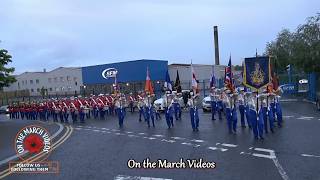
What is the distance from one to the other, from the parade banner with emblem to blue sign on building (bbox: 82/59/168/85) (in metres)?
40.9

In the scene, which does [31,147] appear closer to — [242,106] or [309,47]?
[242,106]

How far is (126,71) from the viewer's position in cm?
6041

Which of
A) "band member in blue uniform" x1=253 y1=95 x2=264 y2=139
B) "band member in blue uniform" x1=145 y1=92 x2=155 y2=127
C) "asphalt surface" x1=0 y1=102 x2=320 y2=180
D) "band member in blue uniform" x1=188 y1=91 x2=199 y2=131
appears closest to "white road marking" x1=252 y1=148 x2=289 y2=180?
"asphalt surface" x1=0 y1=102 x2=320 y2=180

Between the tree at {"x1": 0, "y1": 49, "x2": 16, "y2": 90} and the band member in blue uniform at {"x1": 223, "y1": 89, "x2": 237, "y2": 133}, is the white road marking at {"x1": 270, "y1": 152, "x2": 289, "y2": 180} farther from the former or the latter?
the tree at {"x1": 0, "y1": 49, "x2": 16, "y2": 90}

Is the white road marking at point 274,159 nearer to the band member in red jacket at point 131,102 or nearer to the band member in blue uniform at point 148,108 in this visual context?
the band member in blue uniform at point 148,108

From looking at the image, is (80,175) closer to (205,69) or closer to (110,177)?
(110,177)

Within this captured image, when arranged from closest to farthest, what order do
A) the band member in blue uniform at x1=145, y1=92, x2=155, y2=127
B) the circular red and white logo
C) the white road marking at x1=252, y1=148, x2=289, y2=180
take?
1. the white road marking at x1=252, y1=148, x2=289, y2=180
2. the circular red and white logo
3. the band member in blue uniform at x1=145, y1=92, x2=155, y2=127

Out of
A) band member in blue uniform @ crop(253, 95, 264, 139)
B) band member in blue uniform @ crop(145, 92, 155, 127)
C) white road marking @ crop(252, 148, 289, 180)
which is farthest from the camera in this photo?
band member in blue uniform @ crop(145, 92, 155, 127)

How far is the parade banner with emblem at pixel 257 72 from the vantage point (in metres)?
15.3

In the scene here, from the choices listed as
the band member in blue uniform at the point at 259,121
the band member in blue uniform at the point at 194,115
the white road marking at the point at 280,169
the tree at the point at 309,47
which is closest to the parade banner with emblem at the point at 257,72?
the band member in blue uniform at the point at 259,121

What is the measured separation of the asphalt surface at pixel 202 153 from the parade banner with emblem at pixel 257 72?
5.79 ft

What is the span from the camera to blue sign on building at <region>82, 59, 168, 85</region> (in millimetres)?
58531

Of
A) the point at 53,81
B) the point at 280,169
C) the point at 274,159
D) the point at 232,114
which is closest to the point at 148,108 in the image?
the point at 232,114

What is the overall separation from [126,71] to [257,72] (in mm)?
45687
